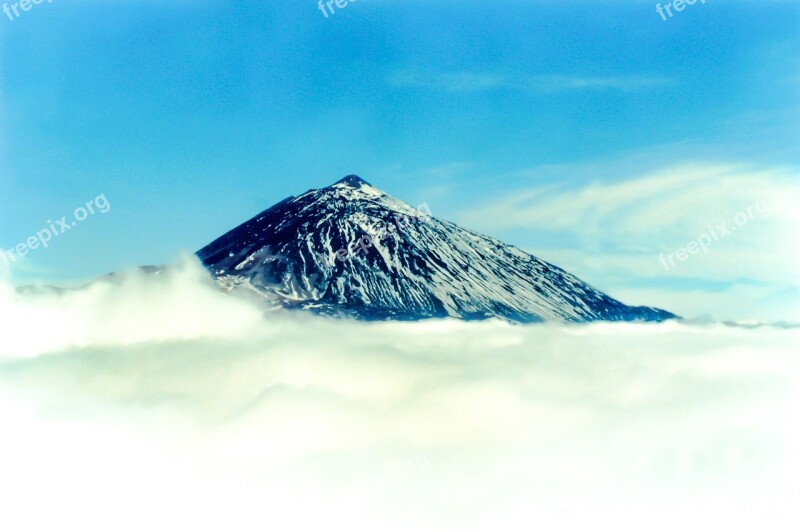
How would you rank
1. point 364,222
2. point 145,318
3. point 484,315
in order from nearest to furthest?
point 145,318 → point 484,315 → point 364,222

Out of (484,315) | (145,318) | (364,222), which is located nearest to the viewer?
(145,318)

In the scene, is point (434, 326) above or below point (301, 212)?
below

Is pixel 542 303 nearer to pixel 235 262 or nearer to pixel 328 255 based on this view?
pixel 328 255

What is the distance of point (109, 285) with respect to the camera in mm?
175500

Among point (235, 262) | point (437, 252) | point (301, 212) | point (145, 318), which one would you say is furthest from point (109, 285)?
point (437, 252)

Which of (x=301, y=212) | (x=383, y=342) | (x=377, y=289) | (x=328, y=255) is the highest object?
(x=301, y=212)

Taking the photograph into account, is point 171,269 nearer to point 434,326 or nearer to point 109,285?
point 109,285

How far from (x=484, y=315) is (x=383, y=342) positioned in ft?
81.1

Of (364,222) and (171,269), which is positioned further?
(364,222)

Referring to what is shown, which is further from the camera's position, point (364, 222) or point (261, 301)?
point (364, 222)

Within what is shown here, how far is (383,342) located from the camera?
174 m

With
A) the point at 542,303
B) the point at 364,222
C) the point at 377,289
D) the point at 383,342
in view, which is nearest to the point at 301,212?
the point at 364,222

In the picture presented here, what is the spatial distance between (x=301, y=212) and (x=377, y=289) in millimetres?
28001

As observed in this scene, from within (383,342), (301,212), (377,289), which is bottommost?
(383,342)
